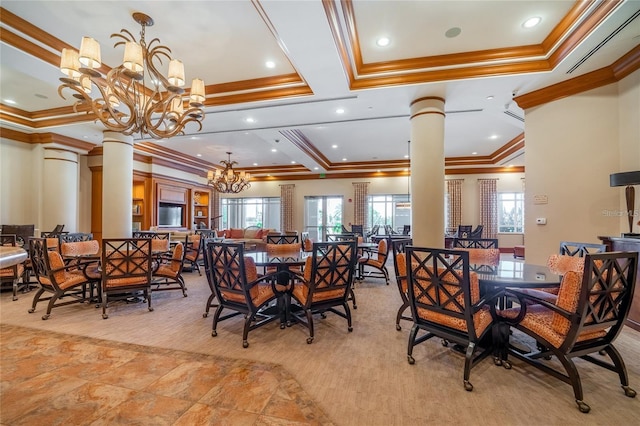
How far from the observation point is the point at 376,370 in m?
2.33

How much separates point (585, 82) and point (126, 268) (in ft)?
22.0

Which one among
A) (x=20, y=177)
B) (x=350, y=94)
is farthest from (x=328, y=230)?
(x=20, y=177)

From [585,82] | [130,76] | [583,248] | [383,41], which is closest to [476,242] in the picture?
[583,248]

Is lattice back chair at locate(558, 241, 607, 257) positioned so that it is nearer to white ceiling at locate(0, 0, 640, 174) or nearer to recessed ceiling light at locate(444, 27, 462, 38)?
white ceiling at locate(0, 0, 640, 174)

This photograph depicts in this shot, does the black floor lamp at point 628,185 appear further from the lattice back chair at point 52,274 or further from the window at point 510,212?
the window at point 510,212

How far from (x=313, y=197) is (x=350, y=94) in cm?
803

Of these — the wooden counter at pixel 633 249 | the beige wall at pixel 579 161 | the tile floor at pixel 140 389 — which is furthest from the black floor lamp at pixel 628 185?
the tile floor at pixel 140 389

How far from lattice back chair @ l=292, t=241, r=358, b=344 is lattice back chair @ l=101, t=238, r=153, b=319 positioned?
85.7 inches

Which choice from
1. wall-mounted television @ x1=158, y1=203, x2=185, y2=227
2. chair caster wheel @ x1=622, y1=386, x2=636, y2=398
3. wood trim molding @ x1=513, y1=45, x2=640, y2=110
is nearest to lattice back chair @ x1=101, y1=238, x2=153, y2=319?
chair caster wheel @ x1=622, y1=386, x2=636, y2=398

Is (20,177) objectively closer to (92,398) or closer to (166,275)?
(166,275)

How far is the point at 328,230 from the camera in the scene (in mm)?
12227

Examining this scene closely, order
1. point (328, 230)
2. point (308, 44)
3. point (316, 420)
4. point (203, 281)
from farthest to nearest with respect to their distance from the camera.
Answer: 1. point (328, 230)
2. point (203, 281)
3. point (308, 44)
4. point (316, 420)

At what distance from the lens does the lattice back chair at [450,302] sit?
2111 mm

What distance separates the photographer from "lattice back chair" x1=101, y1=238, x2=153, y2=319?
3602 mm
